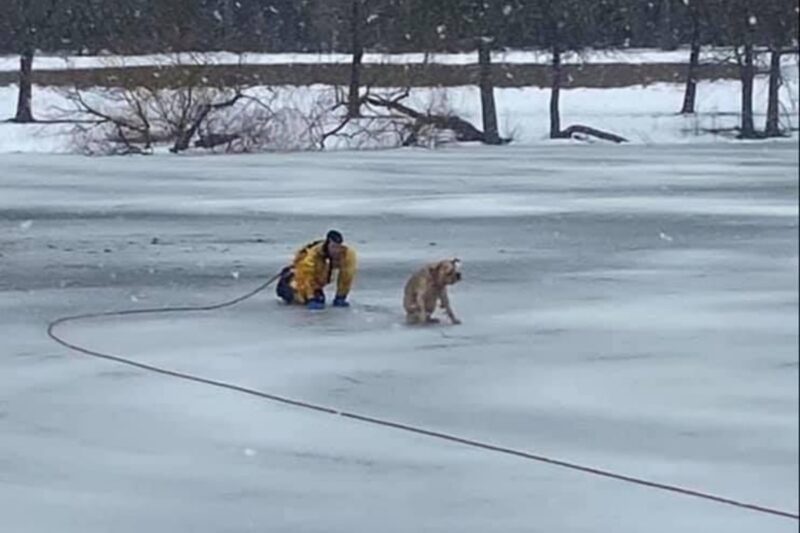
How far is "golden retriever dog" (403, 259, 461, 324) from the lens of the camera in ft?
26.3

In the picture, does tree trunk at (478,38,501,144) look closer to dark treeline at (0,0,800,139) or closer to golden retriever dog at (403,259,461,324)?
dark treeline at (0,0,800,139)

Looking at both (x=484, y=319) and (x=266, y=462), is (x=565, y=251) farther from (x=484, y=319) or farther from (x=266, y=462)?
(x=266, y=462)

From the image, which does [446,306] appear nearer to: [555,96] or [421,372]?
[421,372]

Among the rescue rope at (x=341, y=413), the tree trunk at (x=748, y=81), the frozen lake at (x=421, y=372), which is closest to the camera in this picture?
the tree trunk at (x=748, y=81)

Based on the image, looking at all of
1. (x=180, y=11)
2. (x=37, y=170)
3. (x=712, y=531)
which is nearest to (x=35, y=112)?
(x=180, y=11)

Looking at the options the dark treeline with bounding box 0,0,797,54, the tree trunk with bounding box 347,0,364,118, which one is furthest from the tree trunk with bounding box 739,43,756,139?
the dark treeline with bounding box 0,0,797,54

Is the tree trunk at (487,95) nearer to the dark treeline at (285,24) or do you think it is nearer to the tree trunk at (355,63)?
the dark treeline at (285,24)

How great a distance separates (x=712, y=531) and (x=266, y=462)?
1.43 m

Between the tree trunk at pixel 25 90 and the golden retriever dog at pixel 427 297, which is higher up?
the tree trunk at pixel 25 90

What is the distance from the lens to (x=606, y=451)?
497 cm

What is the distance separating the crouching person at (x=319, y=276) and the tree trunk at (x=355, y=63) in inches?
701

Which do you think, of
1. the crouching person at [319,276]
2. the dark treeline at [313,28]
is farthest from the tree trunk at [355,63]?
the crouching person at [319,276]

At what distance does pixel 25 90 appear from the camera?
29156 millimetres

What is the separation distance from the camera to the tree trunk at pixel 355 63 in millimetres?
27016
